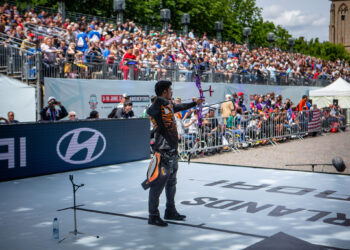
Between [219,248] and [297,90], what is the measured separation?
27557 millimetres

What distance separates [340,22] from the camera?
410 ft

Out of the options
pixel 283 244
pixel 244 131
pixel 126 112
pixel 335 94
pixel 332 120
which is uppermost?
pixel 335 94

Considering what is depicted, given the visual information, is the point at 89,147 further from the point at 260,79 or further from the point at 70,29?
the point at 260,79

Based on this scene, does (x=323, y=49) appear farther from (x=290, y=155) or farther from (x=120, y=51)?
(x=290, y=155)

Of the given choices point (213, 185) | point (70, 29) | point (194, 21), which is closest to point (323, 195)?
point (213, 185)

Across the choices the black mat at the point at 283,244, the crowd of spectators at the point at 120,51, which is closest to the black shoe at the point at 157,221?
the black mat at the point at 283,244

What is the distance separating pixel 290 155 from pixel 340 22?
4846 inches

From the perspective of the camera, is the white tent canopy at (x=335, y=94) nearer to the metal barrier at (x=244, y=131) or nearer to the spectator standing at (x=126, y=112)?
the metal barrier at (x=244, y=131)

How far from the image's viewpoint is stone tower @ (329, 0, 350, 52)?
405ft

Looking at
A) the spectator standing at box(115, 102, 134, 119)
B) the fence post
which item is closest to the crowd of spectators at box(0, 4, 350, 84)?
the fence post

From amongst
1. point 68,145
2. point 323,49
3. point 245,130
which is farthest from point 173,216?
point 323,49

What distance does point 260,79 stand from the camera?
27062mm

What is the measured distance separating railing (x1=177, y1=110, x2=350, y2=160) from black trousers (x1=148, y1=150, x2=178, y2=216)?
5.07 m

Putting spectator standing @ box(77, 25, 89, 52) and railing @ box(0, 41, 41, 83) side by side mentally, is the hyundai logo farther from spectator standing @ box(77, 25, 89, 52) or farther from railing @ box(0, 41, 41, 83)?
spectator standing @ box(77, 25, 89, 52)
